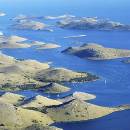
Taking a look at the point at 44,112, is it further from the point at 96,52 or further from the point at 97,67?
the point at 96,52

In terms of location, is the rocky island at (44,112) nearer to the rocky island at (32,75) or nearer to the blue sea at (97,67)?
the blue sea at (97,67)

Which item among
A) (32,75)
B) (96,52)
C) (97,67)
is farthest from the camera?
(96,52)

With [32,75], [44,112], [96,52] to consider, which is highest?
[44,112]

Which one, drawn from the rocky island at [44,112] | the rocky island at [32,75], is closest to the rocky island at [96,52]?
the rocky island at [32,75]

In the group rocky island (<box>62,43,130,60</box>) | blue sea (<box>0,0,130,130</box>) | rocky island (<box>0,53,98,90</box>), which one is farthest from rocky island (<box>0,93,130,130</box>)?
rocky island (<box>62,43,130,60</box>)

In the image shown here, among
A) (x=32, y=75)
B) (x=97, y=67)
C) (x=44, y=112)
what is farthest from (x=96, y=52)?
(x=44, y=112)

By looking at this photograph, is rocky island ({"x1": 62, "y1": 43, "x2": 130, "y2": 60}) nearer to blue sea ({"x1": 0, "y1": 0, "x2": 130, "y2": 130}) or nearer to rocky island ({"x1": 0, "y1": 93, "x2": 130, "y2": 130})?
blue sea ({"x1": 0, "y1": 0, "x2": 130, "y2": 130})

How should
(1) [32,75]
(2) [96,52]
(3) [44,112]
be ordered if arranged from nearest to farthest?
(3) [44,112] < (1) [32,75] < (2) [96,52]

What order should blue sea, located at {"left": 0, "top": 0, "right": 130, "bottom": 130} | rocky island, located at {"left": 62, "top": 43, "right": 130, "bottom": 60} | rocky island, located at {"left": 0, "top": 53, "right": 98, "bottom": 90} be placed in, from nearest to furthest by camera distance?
1. blue sea, located at {"left": 0, "top": 0, "right": 130, "bottom": 130}
2. rocky island, located at {"left": 0, "top": 53, "right": 98, "bottom": 90}
3. rocky island, located at {"left": 62, "top": 43, "right": 130, "bottom": 60}
